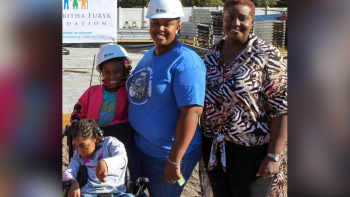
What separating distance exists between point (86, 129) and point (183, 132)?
2.05ft

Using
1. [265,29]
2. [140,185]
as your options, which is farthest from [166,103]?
[265,29]

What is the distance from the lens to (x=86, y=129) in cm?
269

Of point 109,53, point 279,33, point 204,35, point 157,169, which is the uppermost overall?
point 279,33

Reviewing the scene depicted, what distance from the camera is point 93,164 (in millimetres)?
2762

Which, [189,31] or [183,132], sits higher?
[189,31]

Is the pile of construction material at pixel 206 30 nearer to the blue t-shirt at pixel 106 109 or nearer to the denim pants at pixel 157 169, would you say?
the blue t-shirt at pixel 106 109

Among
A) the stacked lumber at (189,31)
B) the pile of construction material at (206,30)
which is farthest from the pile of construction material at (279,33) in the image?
the stacked lumber at (189,31)

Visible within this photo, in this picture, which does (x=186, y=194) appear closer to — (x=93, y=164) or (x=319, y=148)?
(x=93, y=164)

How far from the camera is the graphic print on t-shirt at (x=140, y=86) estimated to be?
8.43 feet

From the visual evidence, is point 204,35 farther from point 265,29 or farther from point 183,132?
point 183,132

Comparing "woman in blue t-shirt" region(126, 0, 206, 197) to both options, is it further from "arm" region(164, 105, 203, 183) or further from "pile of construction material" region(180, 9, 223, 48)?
"pile of construction material" region(180, 9, 223, 48)

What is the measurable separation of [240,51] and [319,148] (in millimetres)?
1675

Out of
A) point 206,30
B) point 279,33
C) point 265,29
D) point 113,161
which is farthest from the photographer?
point 265,29

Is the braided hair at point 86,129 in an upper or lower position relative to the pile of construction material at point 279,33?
lower
